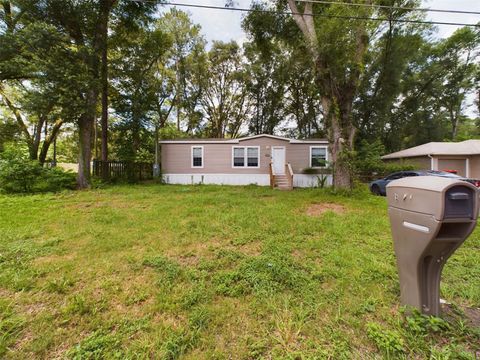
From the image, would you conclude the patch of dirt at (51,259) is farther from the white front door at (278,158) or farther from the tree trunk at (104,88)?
the tree trunk at (104,88)

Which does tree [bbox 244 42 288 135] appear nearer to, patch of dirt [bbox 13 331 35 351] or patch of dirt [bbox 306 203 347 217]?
patch of dirt [bbox 306 203 347 217]

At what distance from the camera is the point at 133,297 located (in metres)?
2.33

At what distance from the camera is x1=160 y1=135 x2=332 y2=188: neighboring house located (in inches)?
509

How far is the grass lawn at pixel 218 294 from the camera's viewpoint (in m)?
1.71

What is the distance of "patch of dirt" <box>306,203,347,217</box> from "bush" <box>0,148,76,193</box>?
10757mm

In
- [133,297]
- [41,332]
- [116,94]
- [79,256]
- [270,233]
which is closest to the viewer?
[41,332]

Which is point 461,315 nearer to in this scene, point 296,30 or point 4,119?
point 296,30

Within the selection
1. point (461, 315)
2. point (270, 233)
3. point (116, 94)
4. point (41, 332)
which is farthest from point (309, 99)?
point (41, 332)

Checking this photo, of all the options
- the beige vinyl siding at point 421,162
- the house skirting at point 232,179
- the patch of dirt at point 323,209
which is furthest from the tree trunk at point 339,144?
the beige vinyl siding at point 421,162

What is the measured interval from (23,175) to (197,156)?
7.82 meters

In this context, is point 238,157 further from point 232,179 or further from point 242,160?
point 232,179

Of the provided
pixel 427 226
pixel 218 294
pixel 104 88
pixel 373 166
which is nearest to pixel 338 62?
pixel 427 226

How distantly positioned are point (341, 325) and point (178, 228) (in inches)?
136

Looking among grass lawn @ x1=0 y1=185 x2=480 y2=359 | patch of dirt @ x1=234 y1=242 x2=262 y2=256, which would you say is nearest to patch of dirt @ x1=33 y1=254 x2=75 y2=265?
grass lawn @ x1=0 y1=185 x2=480 y2=359
